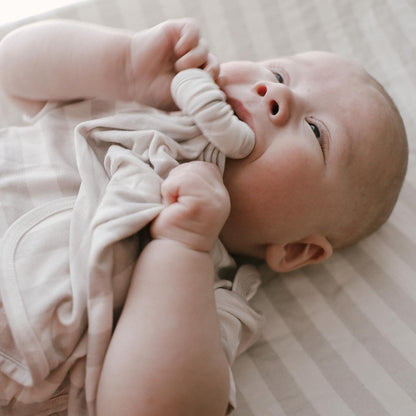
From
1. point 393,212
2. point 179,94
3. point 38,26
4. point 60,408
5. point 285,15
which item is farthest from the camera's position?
point 285,15

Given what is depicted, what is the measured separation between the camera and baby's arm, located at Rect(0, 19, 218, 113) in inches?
39.3

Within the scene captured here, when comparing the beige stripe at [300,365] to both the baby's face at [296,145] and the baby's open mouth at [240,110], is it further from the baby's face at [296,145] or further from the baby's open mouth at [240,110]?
the baby's open mouth at [240,110]

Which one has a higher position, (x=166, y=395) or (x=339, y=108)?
(x=339, y=108)

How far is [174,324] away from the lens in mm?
745

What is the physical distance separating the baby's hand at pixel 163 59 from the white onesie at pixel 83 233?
4cm

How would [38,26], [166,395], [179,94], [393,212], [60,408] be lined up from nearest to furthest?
[166,395], [60,408], [179,94], [38,26], [393,212]

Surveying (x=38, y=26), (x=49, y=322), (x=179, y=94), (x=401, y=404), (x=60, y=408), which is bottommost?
(x=401, y=404)

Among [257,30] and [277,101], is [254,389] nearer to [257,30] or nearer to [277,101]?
[277,101]

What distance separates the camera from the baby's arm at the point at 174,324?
2.36 feet

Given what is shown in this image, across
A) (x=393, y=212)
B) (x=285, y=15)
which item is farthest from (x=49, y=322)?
(x=285, y=15)

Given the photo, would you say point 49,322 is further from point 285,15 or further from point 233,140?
point 285,15

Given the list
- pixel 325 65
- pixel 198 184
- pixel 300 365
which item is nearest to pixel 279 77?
pixel 325 65

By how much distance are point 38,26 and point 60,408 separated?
→ 29.5 inches

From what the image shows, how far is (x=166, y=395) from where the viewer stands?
2.36 ft
